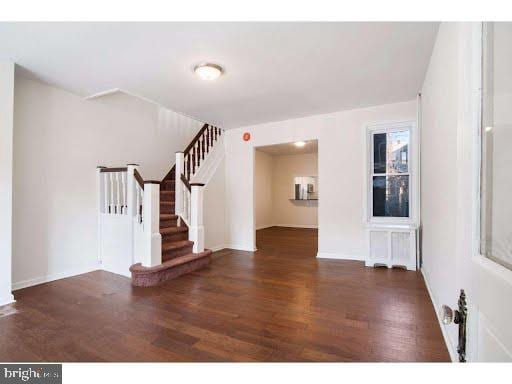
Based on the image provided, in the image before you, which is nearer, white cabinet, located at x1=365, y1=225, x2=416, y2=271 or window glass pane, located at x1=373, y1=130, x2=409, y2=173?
white cabinet, located at x1=365, y1=225, x2=416, y2=271

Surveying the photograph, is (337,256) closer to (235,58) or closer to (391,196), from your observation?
(391,196)

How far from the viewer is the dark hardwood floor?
1.70 m

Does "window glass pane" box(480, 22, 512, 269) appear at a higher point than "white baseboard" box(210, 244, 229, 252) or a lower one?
higher

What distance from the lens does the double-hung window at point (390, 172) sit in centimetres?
388

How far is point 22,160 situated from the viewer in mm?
3012

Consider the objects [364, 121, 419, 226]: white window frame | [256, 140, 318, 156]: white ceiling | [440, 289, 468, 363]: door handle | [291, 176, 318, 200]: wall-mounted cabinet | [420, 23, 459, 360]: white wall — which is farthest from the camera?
[291, 176, 318, 200]: wall-mounted cabinet

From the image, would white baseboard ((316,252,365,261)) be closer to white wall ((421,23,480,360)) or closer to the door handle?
white wall ((421,23,480,360))

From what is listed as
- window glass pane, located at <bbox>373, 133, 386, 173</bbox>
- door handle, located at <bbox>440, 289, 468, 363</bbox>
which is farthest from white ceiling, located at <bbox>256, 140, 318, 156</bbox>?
door handle, located at <bbox>440, 289, 468, 363</bbox>

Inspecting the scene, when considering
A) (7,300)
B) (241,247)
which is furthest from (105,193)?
(241,247)

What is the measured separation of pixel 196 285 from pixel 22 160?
260 cm

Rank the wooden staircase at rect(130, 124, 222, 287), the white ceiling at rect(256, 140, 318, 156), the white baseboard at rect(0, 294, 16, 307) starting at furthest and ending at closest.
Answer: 1. the white ceiling at rect(256, 140, 318, 156)
2. the wooden staircase at rect(130, 124, 222, 287)
3. the white baseboard at rect(0, 294, 16, 307)
